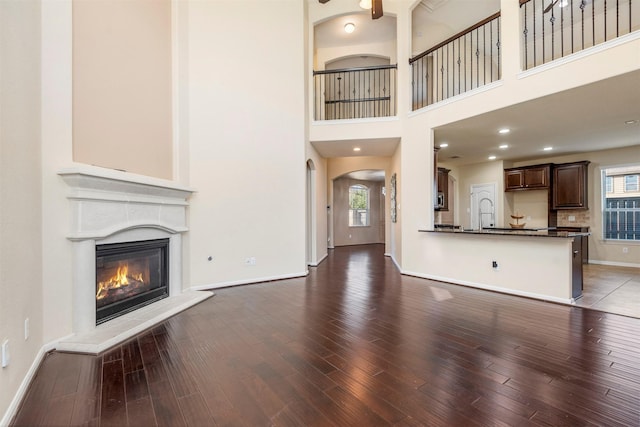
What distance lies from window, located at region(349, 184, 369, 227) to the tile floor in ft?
21.5

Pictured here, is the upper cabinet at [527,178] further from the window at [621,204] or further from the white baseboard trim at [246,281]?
the white baseboard trim at [246,281]

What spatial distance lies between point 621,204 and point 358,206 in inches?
276

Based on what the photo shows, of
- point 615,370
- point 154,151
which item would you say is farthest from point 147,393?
point 615,370

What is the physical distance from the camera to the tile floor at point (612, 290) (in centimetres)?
338

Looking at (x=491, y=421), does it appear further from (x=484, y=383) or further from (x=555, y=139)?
(x=555, y=139)

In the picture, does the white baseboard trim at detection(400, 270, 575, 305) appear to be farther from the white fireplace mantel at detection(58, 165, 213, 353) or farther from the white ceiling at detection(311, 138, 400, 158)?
the white fireplace mantel at detection(58, 165, 213, 353)

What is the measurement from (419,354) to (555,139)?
5.29 metres

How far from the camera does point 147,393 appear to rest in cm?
176

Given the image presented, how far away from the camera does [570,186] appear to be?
6438 mm

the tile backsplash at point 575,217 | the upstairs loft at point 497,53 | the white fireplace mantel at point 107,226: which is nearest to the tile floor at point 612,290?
the tile backsplash at point 575,217

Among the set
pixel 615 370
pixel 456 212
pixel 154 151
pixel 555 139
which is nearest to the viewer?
pixel 615 370

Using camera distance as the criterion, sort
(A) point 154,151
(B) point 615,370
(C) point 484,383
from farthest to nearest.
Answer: (A) point 154,151, (B) point 615,370, (C) point 484,383

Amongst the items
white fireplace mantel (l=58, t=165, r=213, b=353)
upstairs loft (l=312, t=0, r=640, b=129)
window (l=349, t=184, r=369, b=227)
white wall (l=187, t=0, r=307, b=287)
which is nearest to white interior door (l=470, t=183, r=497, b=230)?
upstairs loft (l=312, t=0, r=640, b=129)

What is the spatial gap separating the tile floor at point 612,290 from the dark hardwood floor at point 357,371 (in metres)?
0.38
